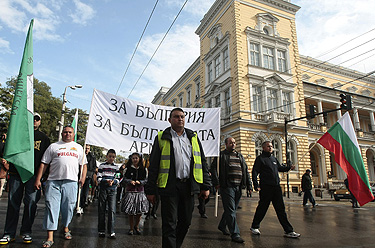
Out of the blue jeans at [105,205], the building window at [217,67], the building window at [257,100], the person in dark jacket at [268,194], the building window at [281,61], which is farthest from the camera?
the building window at [217,67]

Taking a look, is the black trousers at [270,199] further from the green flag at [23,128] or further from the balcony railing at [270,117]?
the balcony railing at [270,117]

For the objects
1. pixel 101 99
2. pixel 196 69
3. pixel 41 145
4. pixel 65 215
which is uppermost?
pixel 196 69

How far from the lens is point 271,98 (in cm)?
2608

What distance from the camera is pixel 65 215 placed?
450cm

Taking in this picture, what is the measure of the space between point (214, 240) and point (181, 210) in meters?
2.04

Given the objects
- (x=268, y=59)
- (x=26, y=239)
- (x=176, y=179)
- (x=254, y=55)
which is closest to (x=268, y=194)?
(x=176, y=179)

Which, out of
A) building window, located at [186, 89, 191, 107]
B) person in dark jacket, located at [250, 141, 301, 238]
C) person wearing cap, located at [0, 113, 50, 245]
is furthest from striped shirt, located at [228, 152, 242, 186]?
building window, located at [186, 89, 191, 107]

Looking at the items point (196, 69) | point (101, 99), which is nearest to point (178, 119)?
point (101, 99)

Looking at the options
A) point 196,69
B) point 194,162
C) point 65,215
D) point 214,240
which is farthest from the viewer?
point 196,69

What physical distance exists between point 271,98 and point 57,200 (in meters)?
24.2

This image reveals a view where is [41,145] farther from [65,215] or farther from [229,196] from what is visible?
[229,196]

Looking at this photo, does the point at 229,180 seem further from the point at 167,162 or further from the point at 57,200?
the point at 57,200

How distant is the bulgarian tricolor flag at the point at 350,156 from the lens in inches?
256

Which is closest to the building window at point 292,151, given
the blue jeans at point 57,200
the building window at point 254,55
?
the building window at point 254,55
